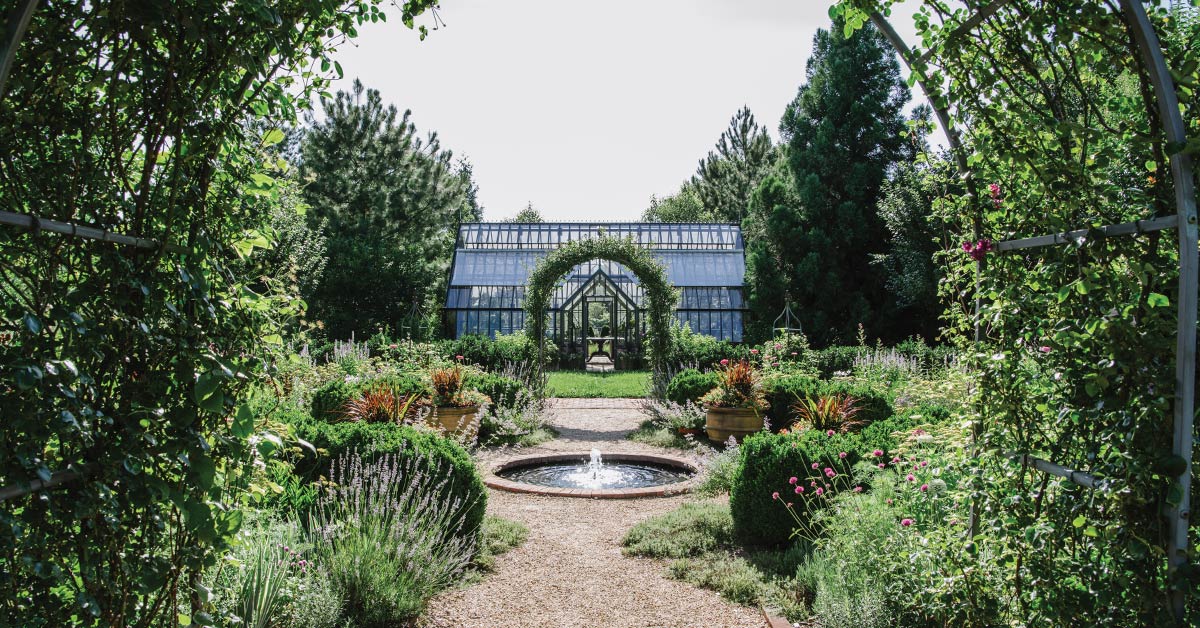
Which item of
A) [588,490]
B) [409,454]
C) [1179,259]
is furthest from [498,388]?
[1179,259]

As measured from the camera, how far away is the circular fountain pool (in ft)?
22.7

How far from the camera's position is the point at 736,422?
8.91 meters

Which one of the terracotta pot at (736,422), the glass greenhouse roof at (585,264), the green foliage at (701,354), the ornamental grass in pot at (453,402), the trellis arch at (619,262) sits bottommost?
the terracotta pot at (736,422)

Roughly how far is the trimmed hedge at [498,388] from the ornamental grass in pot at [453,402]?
650 millimetres

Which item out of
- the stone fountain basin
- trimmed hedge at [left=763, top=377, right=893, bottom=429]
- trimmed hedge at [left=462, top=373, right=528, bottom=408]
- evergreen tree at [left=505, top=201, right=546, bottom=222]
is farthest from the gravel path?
evergreen tree at [left=505, top=201, right=546, bottom=222]

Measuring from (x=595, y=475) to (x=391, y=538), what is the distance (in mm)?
4150

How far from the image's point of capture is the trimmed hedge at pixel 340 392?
8.07 meters

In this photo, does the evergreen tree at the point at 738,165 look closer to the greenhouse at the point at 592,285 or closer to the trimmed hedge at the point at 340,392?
the greenhouse at the point at 592,285

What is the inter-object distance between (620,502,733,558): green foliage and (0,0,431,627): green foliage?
3.37 m

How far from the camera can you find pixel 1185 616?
1.92 meters

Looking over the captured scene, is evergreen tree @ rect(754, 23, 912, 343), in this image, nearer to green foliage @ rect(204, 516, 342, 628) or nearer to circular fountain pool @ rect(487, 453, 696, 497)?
circular fountain pool @ rect(487, 453, 696, 497)

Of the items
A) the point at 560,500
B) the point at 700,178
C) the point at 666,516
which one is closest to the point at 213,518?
the point at 666,516

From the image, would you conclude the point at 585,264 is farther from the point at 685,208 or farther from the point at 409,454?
the point at 685,208

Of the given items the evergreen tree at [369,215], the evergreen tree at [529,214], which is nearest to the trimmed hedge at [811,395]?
the evergreen tree at [369,215]
